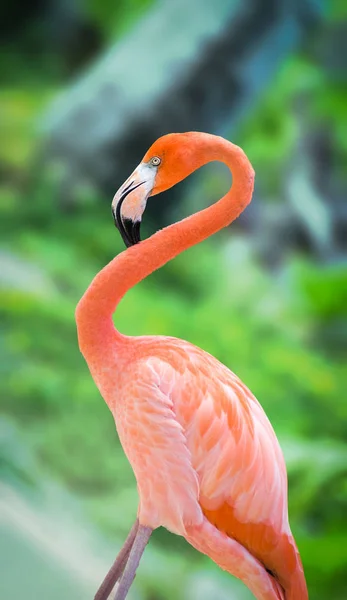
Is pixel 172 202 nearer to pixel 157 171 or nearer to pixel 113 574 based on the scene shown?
pixel 157 171

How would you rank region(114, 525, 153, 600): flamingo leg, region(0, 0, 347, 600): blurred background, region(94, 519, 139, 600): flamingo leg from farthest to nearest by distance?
region(0, 0, 347, 600): blurred background → region(94, 519, 139, 600): flamingo leg → region(114, 525, 153, 600): flamingo leg

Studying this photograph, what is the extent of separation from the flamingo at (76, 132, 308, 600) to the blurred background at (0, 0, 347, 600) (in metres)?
1.12

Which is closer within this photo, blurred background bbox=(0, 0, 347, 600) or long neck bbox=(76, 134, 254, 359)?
long neck bbox=(76, 134, 254, 359)

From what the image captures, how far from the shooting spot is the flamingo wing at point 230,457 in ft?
3.65

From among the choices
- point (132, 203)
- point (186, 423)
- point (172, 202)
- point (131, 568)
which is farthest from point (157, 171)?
point (172, 202)

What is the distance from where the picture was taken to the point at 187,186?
8.72ft

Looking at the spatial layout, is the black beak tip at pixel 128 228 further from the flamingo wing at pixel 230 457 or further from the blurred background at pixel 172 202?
the blurred background at pixel 172 202

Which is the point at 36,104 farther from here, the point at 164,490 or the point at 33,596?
Answer: the point at 164,490

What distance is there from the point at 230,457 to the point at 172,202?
1631mm

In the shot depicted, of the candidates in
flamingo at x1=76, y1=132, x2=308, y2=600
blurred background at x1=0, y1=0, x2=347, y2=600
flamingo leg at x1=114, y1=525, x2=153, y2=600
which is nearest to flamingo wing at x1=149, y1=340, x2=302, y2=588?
flamingo at x1=76, y1=132, x2=308, y2=600

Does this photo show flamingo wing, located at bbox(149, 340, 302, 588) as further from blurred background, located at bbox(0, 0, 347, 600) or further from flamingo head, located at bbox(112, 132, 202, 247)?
blurred background, located at bbox(0, 0, 347, 600)

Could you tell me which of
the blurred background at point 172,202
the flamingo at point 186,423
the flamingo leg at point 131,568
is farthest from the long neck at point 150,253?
the blurred background at point 172,202

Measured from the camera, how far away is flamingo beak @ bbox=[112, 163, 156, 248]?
3.73 ft

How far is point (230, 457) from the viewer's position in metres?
1.13
